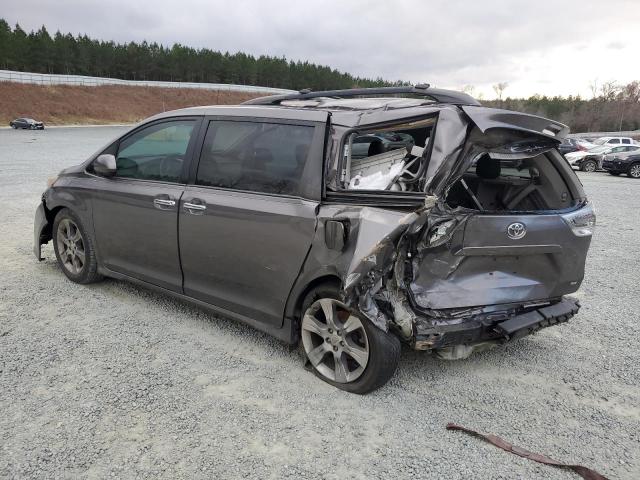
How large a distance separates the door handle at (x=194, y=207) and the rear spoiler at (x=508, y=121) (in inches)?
76.4

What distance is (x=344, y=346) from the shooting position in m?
3.22

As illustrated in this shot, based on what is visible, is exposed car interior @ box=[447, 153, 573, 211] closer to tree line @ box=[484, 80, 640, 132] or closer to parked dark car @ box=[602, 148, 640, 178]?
parked dark car @ box=[602, 148, 640, 178]

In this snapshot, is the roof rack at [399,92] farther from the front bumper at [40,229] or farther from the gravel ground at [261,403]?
the front bumper at [40,229]

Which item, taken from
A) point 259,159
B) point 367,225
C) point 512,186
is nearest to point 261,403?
point 367,225

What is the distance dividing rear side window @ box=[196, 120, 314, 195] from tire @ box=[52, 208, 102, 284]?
5.39ft

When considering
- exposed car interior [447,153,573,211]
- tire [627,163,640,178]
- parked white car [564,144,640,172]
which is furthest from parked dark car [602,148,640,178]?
exposed car interior [447,153,573,211]

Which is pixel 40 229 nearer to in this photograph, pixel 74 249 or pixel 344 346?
pixel 74 249

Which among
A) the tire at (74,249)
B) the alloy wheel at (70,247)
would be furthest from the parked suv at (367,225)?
the alloy wheel at (70,247)

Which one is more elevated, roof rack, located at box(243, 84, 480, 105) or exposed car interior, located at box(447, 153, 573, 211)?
roof rack, located at box(243, 84, 480, 105)

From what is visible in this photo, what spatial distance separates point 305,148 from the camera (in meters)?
3.36

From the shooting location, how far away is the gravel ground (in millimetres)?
2557

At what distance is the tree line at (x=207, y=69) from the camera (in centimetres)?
7769

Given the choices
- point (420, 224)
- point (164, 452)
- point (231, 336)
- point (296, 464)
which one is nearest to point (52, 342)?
point (231, 336)

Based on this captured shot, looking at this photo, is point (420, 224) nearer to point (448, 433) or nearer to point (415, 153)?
point (415, 153)
